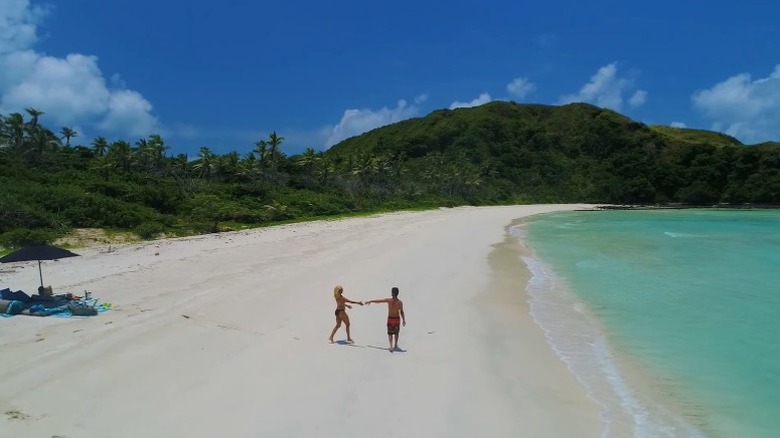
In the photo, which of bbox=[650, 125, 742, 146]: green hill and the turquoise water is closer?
the turquoise water

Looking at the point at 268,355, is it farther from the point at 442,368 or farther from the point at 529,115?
the point at 529,115

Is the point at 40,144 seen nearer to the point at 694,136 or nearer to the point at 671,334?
the point at 671,334

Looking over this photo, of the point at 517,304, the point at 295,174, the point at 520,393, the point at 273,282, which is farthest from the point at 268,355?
the point at 295,174

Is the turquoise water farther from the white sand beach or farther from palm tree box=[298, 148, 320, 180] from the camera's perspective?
palm tree box=[298, 148, 320, 180]

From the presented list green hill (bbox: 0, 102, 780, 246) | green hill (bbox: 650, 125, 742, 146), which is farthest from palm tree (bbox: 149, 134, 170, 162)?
green hill (bbox: 650, 125, 742, 146)

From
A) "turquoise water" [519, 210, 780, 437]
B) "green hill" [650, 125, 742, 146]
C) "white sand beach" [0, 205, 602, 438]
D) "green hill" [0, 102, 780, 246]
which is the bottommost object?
"turquoise water" [519, 210, 780, 437]

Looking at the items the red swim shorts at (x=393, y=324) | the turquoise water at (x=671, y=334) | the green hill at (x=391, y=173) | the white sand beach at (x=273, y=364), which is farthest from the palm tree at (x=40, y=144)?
the red swim shorts at (x=393, y=324)
